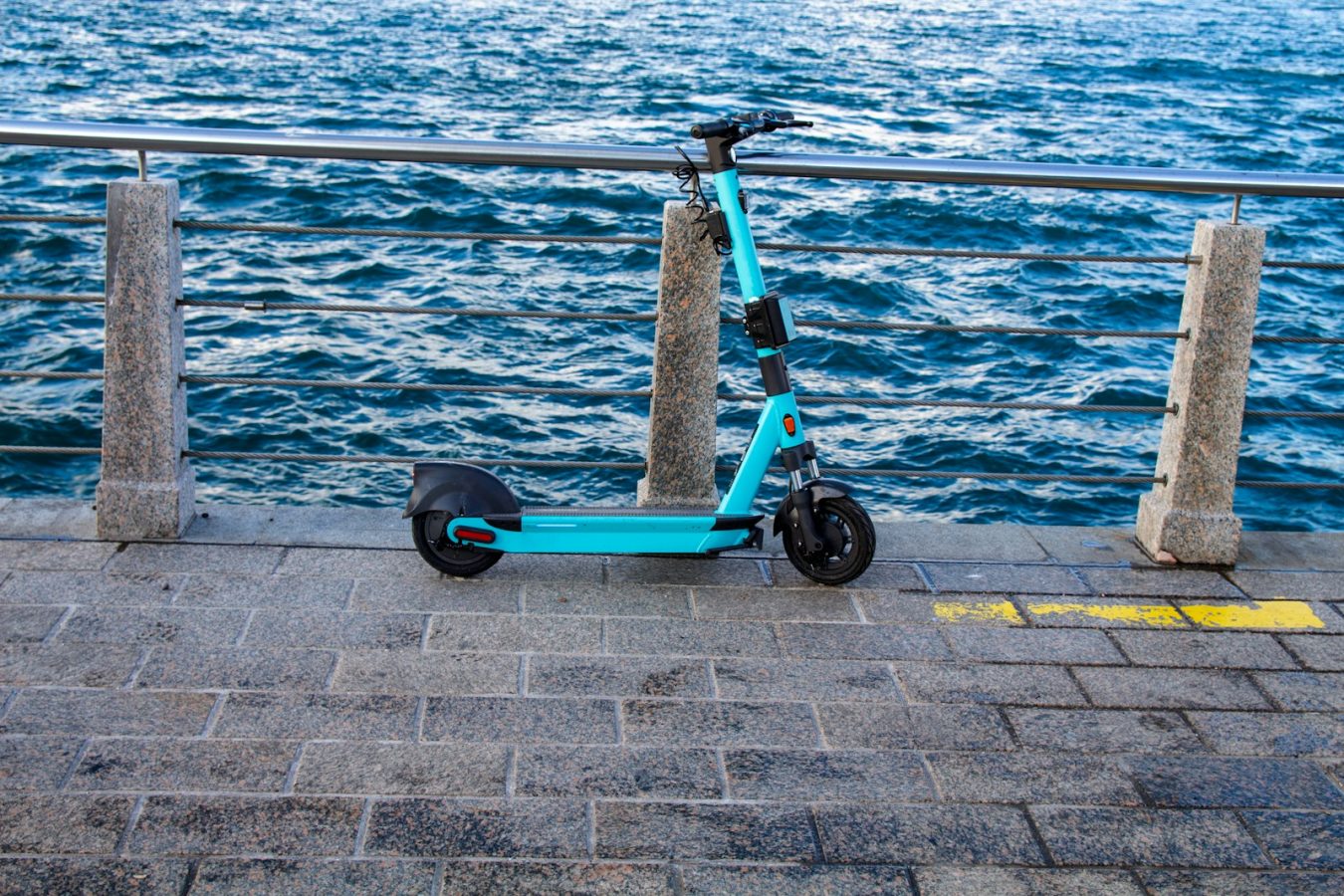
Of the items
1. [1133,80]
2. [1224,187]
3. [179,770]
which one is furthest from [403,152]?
[1133,80]

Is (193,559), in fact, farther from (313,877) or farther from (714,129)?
(714,129)

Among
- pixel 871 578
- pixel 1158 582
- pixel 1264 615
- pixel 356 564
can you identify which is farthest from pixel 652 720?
pixel 1264 615

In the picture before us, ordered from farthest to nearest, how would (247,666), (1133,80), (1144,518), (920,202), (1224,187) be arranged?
(1133,80), (920,202), (1144,518), (1224,187), (247,666)

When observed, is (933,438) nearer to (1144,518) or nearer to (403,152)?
(1144,518)

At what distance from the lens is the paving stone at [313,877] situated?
2.97 metres

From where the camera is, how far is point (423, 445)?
10648 mm

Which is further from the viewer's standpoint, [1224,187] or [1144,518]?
[1144,518]

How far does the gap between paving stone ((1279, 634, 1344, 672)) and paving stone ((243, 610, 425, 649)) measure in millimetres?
2645

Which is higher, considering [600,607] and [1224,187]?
[1224,187]

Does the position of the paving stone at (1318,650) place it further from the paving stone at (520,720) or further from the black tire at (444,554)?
the black tire at (444,554)

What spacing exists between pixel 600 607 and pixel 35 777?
1680mm

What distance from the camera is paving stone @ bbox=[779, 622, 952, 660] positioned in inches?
164

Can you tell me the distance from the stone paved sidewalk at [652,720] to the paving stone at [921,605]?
0.02 m

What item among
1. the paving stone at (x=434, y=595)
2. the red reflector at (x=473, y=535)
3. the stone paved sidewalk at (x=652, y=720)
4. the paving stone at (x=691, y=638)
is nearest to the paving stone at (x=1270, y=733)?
the stone paved sidewalk at (x=652, y=720)
